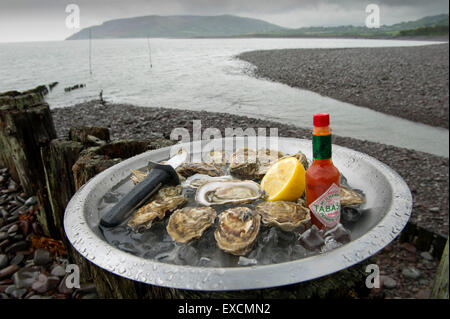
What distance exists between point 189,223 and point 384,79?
1955cm

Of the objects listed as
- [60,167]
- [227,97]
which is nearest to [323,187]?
[60,167]

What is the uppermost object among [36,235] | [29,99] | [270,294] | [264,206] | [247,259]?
[29,99]

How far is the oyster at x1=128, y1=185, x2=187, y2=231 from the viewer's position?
1.50 meters

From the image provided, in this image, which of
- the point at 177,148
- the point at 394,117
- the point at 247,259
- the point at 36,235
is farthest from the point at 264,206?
the point at 394,117

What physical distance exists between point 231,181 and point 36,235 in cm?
352

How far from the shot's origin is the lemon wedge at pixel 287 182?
63.6 inches

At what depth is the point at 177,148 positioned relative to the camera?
2.53 metres

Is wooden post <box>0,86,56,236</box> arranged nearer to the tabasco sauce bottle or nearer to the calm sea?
the calm sea

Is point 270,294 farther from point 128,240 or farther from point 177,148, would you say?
point 177,148

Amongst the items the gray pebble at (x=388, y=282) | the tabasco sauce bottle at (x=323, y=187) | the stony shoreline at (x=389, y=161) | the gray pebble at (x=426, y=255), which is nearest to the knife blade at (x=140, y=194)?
the tabasco sauce bottle at (x=323, y=187)

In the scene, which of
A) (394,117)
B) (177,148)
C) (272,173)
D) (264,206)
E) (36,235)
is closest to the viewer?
(264,206)

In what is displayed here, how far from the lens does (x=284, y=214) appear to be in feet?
4.80

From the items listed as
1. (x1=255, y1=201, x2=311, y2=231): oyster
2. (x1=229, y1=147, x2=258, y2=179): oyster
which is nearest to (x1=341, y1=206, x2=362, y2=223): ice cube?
(x1=255, y1=201, x2=311, y2=231): oyster

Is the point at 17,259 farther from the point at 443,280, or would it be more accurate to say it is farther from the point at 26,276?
the point at 443,280
